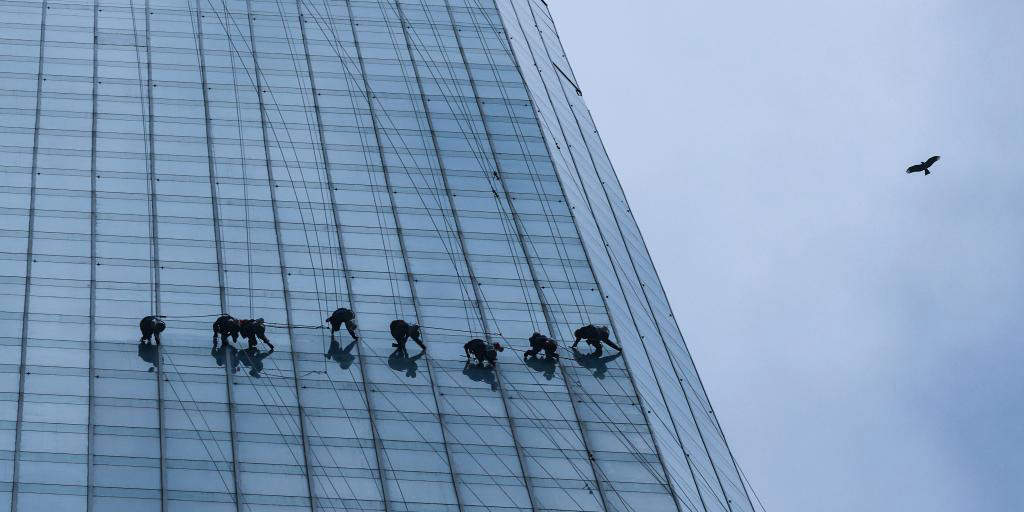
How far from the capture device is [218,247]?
8356cm

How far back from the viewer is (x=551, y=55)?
115 meters

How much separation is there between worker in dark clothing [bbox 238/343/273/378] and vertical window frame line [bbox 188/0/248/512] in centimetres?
45

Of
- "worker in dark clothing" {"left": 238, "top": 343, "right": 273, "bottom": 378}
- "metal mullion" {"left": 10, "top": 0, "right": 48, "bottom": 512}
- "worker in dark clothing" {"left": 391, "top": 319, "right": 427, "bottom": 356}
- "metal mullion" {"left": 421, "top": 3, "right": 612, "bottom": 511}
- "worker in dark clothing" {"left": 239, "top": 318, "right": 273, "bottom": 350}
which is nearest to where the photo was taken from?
"metal mullion" {"left": 10, "top": 0, "right": 48, "bottom": 512}

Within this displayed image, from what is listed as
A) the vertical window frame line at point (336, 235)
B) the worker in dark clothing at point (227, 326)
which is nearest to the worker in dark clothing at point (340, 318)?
the vertical window frame line at point (336, 235)

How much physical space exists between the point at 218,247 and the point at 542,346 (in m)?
14.9

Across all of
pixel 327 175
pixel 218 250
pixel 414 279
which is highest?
pixel 327 175

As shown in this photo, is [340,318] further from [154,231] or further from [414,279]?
[154,231]

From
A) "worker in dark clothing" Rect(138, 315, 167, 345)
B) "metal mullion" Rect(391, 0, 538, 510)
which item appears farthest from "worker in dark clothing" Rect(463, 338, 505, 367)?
"worker in dark clothing" Rect(138, 315, 167, 345)

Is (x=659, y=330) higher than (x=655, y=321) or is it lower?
lower

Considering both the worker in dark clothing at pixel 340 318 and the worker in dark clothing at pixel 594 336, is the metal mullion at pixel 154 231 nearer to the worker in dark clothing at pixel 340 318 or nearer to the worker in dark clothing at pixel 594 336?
the worker in dark clothing at pixel 340 318

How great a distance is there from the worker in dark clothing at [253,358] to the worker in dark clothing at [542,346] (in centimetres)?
1013

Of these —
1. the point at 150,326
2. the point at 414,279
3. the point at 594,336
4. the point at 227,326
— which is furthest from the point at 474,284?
the point at 150,326

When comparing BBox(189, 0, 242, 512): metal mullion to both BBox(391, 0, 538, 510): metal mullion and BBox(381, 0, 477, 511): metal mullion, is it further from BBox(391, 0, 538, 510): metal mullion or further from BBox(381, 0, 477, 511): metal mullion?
BBox(391, 0, 538, 510): metal mullion

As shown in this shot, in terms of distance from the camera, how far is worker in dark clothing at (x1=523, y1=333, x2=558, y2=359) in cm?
7812
